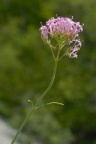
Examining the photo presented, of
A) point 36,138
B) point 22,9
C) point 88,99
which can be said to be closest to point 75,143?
point 88,99

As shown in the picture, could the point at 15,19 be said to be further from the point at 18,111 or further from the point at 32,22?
the point at 18,111

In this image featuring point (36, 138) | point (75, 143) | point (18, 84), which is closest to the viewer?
point (36, 138)

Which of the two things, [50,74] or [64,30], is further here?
[50,74]

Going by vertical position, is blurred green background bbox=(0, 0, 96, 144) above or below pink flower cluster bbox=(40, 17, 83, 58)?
above

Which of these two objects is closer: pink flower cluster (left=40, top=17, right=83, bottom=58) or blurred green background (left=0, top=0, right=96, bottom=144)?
pink flower cluster (left=40, top=17, right=83, bottom=58)

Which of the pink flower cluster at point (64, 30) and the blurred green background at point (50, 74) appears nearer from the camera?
the pink flower cluster at point (64, 30)

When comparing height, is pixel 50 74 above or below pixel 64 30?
above

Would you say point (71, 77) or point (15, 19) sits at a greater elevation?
point (15, 19)

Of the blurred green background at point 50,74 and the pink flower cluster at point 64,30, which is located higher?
the blurred green background at point 50,74
